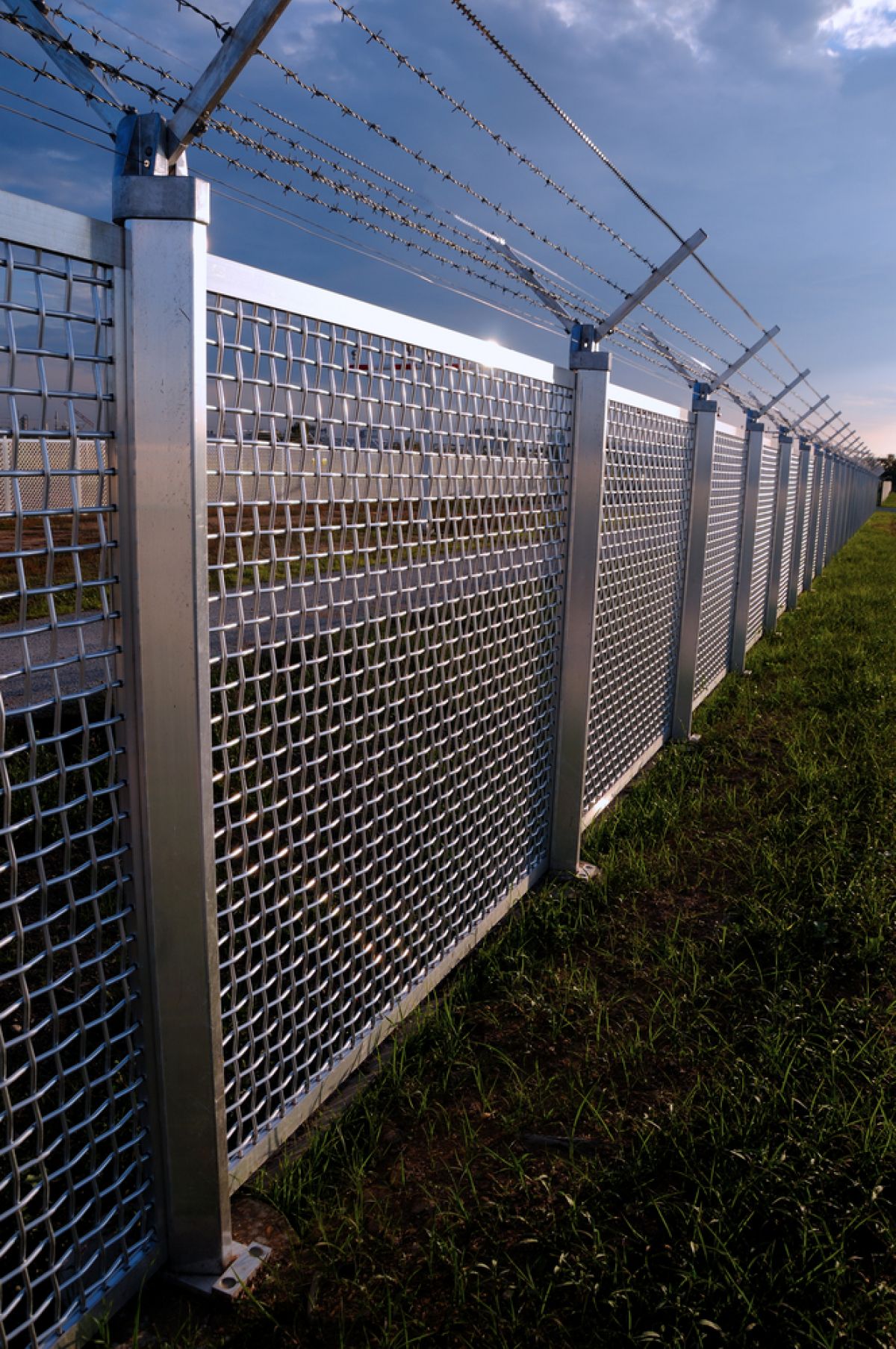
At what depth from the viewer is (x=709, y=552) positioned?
21.8 ft

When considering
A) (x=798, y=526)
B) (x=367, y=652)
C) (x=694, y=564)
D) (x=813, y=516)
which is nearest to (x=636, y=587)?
(x=694, y=564)

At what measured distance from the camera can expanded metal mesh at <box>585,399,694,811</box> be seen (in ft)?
13.5

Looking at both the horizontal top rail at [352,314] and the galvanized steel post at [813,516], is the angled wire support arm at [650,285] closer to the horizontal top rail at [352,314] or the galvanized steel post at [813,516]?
the horizontal top rail at [352,314]

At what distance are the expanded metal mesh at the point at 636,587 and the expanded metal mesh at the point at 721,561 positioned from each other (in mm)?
638

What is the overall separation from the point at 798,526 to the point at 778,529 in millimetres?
2756

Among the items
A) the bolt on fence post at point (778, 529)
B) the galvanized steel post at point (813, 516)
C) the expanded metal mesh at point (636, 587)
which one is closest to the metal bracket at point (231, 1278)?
the expanded metal mesh at point (636, 587)

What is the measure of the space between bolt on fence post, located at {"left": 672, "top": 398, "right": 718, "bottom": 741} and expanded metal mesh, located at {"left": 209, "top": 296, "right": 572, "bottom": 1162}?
2589 millimetres

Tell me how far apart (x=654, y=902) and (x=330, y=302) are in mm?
2651

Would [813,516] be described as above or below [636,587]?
above

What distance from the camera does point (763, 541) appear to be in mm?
9797

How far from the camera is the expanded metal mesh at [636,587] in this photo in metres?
4.12

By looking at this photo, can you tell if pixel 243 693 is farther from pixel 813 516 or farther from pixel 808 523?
pixel 813 516

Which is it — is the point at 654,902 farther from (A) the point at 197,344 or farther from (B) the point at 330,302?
(A) the point at 197,344

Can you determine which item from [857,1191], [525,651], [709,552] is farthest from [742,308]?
[857,1191]
